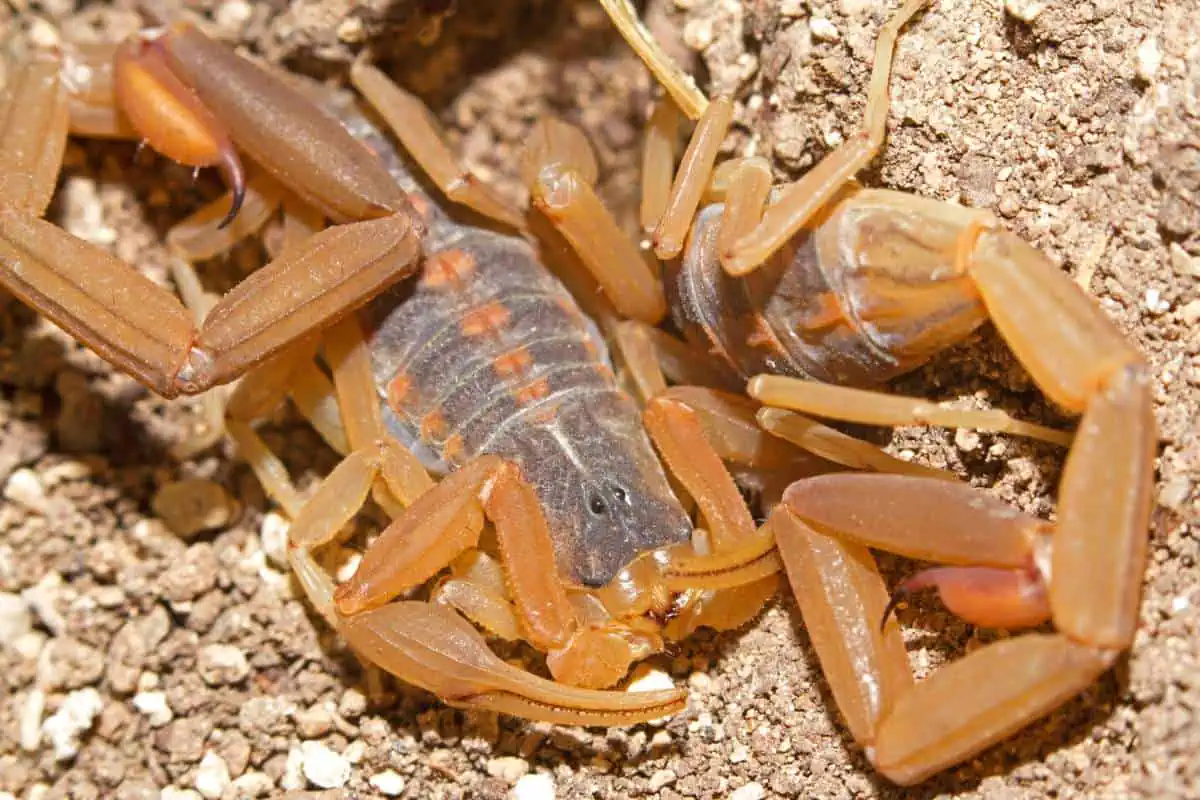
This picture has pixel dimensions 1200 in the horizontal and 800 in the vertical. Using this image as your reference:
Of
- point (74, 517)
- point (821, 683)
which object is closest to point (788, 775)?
point (821, 683)

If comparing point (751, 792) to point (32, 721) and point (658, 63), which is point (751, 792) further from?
point (32, 721)

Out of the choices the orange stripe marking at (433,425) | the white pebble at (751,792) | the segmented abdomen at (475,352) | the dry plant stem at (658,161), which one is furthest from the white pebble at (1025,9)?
the white pebble at (751,792)

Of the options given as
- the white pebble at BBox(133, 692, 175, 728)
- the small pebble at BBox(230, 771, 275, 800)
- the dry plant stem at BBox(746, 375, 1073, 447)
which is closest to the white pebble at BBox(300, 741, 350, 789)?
the small pebble at BBox(230, 771, 275, 800)

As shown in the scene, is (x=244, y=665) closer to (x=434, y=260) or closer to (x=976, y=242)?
(x=434, y=260)

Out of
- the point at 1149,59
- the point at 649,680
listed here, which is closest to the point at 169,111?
the point at 649,680

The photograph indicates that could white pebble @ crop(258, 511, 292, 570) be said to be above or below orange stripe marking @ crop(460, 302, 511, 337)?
below

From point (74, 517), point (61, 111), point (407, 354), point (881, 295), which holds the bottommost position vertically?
point (74, 517)

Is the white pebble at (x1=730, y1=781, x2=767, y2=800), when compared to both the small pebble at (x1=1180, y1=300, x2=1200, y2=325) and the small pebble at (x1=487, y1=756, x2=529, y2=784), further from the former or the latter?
the small pebble at (x1=1180, y1=300, x2=1200, y2=325)
